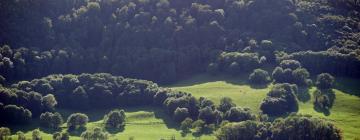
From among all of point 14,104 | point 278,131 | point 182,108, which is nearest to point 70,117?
point 14,104

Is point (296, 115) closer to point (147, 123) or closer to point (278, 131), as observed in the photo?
point (278, 131)

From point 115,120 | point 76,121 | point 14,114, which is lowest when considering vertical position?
point 115,120

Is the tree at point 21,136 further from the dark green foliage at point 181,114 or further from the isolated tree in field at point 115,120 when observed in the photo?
the dark green foliage at point 181,114

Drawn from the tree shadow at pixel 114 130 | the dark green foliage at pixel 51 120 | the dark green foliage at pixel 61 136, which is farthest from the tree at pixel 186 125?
the dark green foliage at pixel 51 120

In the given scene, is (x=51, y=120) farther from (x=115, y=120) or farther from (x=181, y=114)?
(x=181, y=114)

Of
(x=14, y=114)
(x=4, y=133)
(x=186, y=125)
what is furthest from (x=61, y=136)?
(x=186, y=125)

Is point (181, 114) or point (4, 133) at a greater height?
point (181, 114)

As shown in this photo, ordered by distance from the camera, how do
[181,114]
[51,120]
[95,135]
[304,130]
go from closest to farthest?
[95,135]
[304,130]
[51,120]
[181,114]

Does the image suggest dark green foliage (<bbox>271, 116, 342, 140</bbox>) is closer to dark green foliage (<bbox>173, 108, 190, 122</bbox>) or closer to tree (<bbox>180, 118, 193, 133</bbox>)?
tree (<bbox>180, 118, 193, 133</bbox>)
